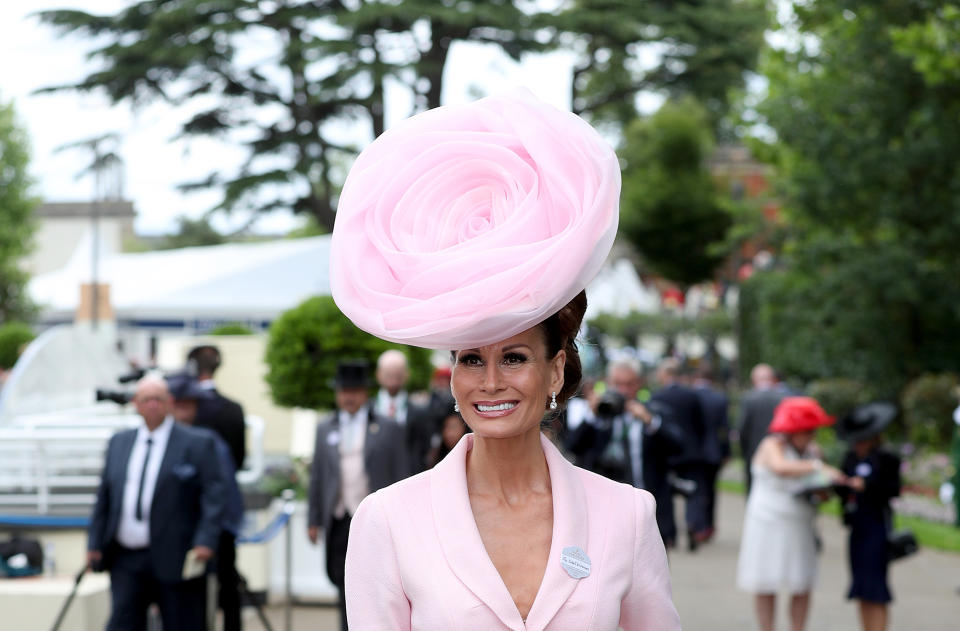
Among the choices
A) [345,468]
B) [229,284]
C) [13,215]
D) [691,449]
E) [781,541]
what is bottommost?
[781,541]

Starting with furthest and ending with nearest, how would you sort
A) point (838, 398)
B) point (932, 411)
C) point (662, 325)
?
point (662, 325)
point (838, 398)
point (932, 411)

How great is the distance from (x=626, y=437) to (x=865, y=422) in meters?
1.68

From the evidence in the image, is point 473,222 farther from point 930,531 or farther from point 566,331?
point 930,531

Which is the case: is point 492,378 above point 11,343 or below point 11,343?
above

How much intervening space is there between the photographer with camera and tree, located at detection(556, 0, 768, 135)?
12.8m

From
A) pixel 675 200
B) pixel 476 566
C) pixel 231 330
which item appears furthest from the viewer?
pixel 675 200

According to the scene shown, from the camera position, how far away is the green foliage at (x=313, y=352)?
14.8m

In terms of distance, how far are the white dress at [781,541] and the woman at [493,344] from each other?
6305mm

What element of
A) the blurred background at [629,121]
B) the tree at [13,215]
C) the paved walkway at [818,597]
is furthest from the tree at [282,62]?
the tree at [13,215]

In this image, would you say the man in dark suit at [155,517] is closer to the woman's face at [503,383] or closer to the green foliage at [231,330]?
the woman's face at [503,383]

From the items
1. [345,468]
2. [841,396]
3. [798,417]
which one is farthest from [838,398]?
[345,468]

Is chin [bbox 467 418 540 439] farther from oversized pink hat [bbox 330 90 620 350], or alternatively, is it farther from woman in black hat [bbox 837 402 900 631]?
woman in black hat [bbox 837 402 900 631]

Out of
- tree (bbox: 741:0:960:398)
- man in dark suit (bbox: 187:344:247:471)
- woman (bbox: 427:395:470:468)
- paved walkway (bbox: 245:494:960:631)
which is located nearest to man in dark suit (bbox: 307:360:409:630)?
woman (bbox: 427:395:470:468)

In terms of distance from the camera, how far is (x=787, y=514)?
8977 millimetres
